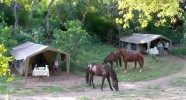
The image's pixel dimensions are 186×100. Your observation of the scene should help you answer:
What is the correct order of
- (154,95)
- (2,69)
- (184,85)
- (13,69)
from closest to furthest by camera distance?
(2,69) < (154,95) < (184,85) < (13,69)

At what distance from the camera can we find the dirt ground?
1200 cm

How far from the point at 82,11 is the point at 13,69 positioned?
11139 mm

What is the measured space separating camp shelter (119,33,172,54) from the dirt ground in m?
7.64

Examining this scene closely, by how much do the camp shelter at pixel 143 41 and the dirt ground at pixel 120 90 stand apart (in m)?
7.64

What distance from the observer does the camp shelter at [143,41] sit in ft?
84.3

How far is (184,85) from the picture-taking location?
15.7 m

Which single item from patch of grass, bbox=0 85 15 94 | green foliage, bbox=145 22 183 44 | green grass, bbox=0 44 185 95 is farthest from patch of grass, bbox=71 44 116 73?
green foliage, bbox=145 22 183 44

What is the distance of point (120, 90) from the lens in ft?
46.3

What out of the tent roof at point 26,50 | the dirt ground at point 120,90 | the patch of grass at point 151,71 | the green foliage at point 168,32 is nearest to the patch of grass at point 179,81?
the dirt ground at point 120,90

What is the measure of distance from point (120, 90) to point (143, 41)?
1211cm

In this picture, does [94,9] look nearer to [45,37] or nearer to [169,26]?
[45,37]

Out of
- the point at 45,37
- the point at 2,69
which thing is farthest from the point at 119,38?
the point at 2,69

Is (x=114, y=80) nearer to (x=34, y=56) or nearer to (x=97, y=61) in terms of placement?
(x=34, y=56)

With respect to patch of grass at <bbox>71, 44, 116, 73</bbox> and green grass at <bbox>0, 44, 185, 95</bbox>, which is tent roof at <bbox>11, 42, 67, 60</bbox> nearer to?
green grass at <bbox>0, 44, 185, 95</bbox>
